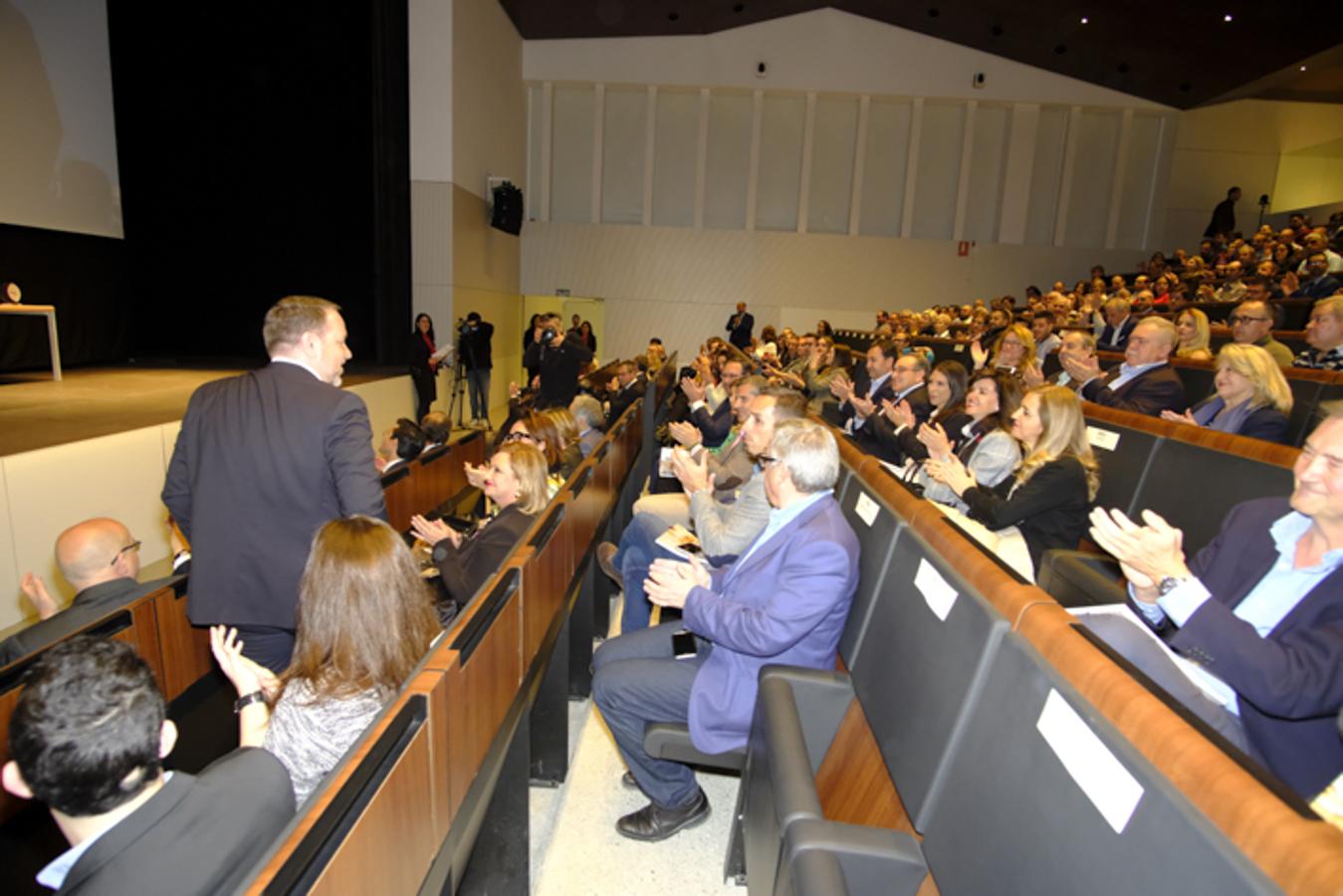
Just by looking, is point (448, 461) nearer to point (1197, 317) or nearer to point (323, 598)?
point (323, 598)

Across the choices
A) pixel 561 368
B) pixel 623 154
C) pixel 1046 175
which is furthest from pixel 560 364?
pixel 1046 175

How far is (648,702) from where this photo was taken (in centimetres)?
198

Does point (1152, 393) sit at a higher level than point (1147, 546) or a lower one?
higher

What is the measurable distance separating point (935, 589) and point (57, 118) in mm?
9560

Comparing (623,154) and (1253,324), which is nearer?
(1253,324)

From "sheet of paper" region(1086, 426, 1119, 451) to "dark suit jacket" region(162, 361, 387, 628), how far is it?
2.79 m

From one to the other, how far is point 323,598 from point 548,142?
1357 cm

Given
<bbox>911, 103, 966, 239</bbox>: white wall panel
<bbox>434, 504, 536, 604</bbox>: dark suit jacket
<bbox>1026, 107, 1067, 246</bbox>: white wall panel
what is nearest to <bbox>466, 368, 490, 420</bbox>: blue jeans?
<bbox>434, 504, 536, 604</bbox>: dark suit jacket

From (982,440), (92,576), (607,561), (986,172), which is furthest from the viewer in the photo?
(986,172)

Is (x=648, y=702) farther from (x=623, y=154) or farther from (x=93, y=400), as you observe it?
(x=623, y=154)

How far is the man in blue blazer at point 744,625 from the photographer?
1693mm

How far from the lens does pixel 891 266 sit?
1377 cm

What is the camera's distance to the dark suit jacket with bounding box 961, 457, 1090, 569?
7.93 feet

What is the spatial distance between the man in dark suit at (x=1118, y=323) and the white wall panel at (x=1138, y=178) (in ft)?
31.2
